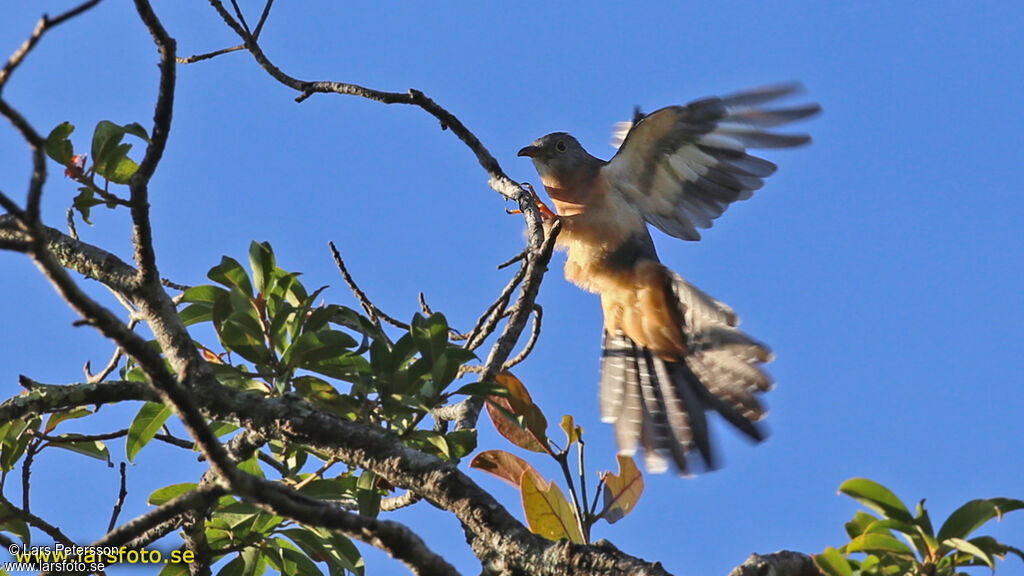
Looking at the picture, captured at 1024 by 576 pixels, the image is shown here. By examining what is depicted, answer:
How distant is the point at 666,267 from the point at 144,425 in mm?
2786

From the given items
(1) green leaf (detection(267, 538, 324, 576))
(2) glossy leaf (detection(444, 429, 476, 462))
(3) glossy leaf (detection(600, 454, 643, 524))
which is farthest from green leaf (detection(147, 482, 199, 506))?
(3) glossy leaf (detection(600, 454, 643, 524))

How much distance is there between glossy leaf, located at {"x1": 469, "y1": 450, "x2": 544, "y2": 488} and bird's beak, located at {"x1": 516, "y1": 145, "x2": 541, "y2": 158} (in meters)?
2.89

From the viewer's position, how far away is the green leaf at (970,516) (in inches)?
72.9

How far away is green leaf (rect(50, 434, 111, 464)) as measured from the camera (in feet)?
9.30

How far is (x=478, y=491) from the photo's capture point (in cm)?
202

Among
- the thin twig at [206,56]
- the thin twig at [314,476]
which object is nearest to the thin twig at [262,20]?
the thin twig at [206,56]

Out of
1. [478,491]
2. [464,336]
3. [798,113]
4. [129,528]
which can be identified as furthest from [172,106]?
[798,113]

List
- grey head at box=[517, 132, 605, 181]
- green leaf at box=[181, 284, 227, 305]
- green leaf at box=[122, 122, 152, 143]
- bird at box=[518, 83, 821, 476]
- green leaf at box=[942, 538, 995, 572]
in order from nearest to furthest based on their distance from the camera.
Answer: green leaf at box=[942, 538, 995, 572]
green leaf at box=[122, 122, 152, 143]
green leaf at box=[181, 284, 227, 305]
bird at box=[518, 83, 821, 476]
grey head at box=[517, 132, 605, 181]

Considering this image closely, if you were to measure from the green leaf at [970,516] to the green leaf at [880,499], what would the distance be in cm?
7

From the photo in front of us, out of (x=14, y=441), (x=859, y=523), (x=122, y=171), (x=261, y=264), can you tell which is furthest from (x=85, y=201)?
(x=859, y=523)

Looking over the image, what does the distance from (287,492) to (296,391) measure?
972mm

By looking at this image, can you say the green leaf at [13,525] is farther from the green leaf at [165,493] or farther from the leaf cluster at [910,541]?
the leaf cluster at [910,541]

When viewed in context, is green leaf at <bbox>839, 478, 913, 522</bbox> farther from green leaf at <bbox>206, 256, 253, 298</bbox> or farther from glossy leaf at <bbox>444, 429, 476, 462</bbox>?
green leaf at <bbox>206, 256, 253, 298</bbox>

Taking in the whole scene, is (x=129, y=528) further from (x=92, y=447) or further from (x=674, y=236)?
(x=674, y=236)
